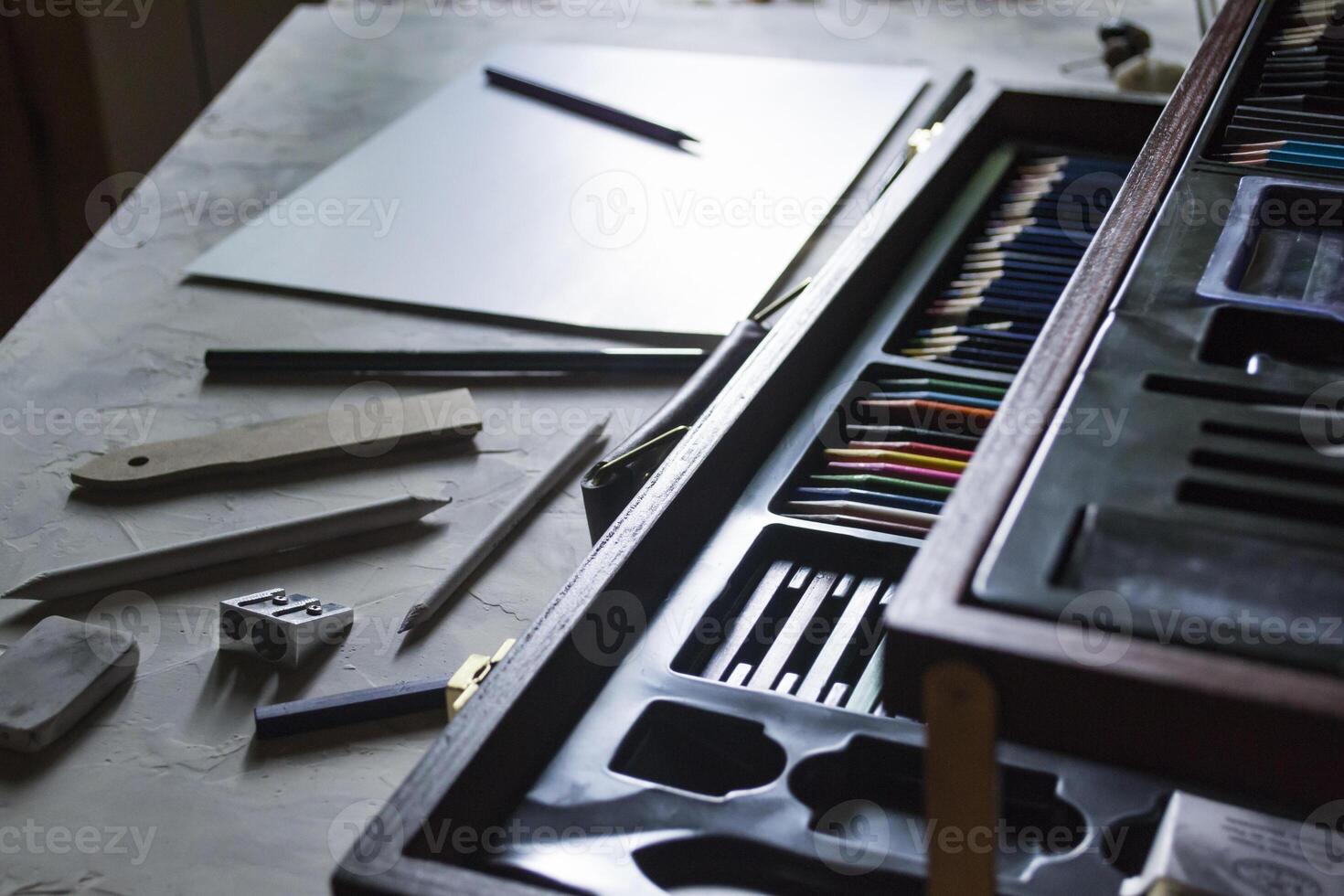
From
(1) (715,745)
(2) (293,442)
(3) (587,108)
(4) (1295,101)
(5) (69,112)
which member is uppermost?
(5) (69,112)

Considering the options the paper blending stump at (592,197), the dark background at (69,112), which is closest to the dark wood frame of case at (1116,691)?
the paper blending stump at (592,197)

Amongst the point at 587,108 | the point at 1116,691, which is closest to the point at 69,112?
the point at 587,108

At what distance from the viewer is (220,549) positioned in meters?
0.85

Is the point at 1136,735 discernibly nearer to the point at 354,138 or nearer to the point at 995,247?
the point at 995,247

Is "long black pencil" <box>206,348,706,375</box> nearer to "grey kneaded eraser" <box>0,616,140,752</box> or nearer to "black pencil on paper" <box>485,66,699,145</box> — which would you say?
"grey kneaded eraser" <box>0,616,140,752</box>

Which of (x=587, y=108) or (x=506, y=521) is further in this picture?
(x=587, y=108)

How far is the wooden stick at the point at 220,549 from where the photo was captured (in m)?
0.81

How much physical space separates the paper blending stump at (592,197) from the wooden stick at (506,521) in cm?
19

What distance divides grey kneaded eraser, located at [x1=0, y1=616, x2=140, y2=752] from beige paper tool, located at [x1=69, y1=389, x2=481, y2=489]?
17cm

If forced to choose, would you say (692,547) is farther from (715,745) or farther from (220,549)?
(220,549)

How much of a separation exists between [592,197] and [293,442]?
1.71ft

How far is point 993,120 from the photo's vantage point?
4.21 feet

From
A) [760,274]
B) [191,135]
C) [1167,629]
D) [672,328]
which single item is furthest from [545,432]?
[191,135]

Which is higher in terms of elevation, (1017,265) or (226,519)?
(1017,265)
